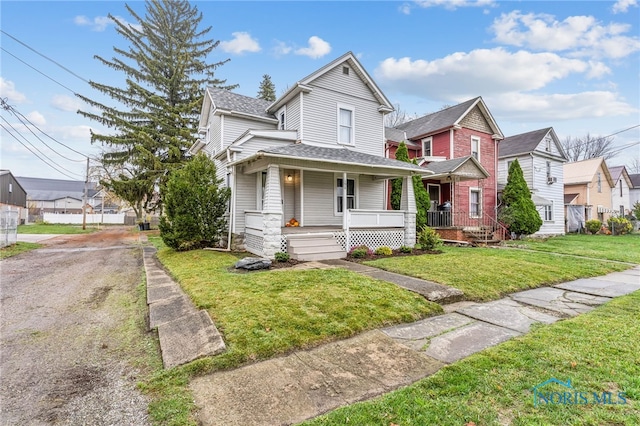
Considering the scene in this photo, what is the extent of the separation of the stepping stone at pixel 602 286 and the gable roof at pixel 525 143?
1556 centimetres

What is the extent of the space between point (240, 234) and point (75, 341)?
7.53 m

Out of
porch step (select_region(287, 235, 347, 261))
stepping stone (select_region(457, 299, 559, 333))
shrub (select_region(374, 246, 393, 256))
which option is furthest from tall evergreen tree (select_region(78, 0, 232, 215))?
stepping stone (select_region(457, 299, 559, 333))

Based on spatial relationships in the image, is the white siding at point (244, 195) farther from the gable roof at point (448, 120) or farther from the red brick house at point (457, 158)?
the gable roof at point (448, 120)

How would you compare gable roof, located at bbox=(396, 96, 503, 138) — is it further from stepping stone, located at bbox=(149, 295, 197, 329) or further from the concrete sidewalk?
stepping stone, located at bbox=(149, 295, 197, 329)

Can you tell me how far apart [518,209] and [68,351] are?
1937 cm

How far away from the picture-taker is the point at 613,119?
855 inches

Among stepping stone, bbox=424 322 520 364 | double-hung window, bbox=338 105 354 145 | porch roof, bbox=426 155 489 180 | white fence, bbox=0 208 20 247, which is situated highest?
double-hung window, bbox=338 105 354 145

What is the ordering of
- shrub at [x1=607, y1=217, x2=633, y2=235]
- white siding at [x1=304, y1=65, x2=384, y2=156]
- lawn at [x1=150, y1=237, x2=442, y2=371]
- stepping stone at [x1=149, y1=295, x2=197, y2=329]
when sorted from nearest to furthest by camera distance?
lawn at [x1=150, y1=237, x2=442, y2=371] → stepping stone at [x1=149, y1=295, x2=197, y2=329] → white siding at [x1=304, y1=65, x2=384, y2=156] → shrub at [x1=607, y1=217, x2=633, y2=235]

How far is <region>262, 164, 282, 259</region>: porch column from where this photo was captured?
345 inches

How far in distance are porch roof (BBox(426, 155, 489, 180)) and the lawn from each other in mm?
9789

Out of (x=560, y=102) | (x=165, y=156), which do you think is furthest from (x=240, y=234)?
(x=560, y=102)

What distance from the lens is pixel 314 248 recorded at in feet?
30.4

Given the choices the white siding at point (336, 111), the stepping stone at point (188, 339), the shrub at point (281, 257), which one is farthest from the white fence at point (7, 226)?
the stepping stone at point (188, 339)

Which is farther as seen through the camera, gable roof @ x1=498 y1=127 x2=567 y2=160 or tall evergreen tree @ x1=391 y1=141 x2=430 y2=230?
gable roof @ x1=498 y1=127 x2=567 y2=160
